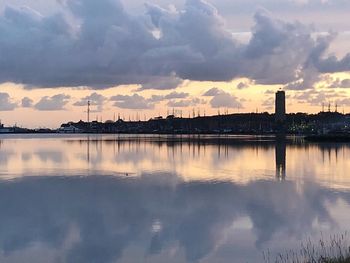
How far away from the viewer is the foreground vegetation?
13.7 metres

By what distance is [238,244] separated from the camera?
15.6m

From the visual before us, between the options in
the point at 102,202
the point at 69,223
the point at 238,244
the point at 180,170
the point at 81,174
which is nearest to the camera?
the point at 238,244

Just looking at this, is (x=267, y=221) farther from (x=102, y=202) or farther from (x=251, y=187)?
(x=251, y=187)

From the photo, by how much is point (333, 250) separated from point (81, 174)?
23.7 metres

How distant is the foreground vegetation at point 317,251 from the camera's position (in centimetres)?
1367

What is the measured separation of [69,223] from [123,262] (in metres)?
5.07

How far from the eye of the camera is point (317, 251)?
14.6 meters

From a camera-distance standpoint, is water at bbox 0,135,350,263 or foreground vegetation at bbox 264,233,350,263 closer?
foreground vegetation at bbox 264,233,350,263

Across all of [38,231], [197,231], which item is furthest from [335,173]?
[38,231]

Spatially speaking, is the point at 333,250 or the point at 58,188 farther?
the point at 58,188

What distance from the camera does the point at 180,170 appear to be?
39.2 metres

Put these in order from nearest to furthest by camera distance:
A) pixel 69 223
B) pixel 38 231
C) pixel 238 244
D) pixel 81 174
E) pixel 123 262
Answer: pixel 123 262
pixel 238 244
pixel 38 231
pixel 69 223
pixel 81 174

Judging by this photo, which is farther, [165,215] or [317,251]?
[165,215]

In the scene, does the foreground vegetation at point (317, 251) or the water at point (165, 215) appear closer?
the foreground vegetation at point (317, 251)
